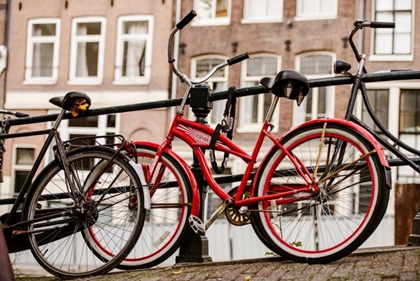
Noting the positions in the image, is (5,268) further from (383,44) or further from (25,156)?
(25,156)

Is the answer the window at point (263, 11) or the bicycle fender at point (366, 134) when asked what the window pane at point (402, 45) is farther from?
the bicycle fender at point (366, 134)

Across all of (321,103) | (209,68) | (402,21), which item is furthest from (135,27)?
(402,21)

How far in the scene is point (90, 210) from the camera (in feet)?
12.0

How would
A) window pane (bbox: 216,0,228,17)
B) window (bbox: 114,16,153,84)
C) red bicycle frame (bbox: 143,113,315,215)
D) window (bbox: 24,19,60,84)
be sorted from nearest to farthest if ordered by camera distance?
red bicycle frame (bbox: 143,113,315,215), window pane (bbox: 216,0,228,17), window (bbox: 114,16,153,84), window (bbox: 24,19,60,84)

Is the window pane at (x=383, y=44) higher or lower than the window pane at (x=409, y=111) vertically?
higher

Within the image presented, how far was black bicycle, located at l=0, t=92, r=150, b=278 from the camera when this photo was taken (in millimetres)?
3605

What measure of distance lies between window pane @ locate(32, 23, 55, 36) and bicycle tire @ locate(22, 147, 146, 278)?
2127 centimetres

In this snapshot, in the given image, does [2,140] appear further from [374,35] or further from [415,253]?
[374,35]

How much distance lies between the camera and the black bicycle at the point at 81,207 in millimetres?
3605

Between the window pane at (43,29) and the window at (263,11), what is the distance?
18.9ft

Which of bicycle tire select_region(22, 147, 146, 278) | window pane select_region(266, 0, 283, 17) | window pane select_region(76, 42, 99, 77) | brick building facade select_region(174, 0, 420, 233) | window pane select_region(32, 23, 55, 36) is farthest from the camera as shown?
window pane select_region(32, 23, 55, 36)

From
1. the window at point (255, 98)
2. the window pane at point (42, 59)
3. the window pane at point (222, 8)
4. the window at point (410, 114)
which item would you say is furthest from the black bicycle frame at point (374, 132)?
the window pane at point (42, 59)

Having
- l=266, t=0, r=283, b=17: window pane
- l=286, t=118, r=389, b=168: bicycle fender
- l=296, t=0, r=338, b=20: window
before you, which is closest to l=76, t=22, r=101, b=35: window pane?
l=266, t=0, r=283, b=17: window pane

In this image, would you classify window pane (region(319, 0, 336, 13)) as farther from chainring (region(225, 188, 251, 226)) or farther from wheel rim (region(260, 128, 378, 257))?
chainring (region(225, 188, 251, 226))
